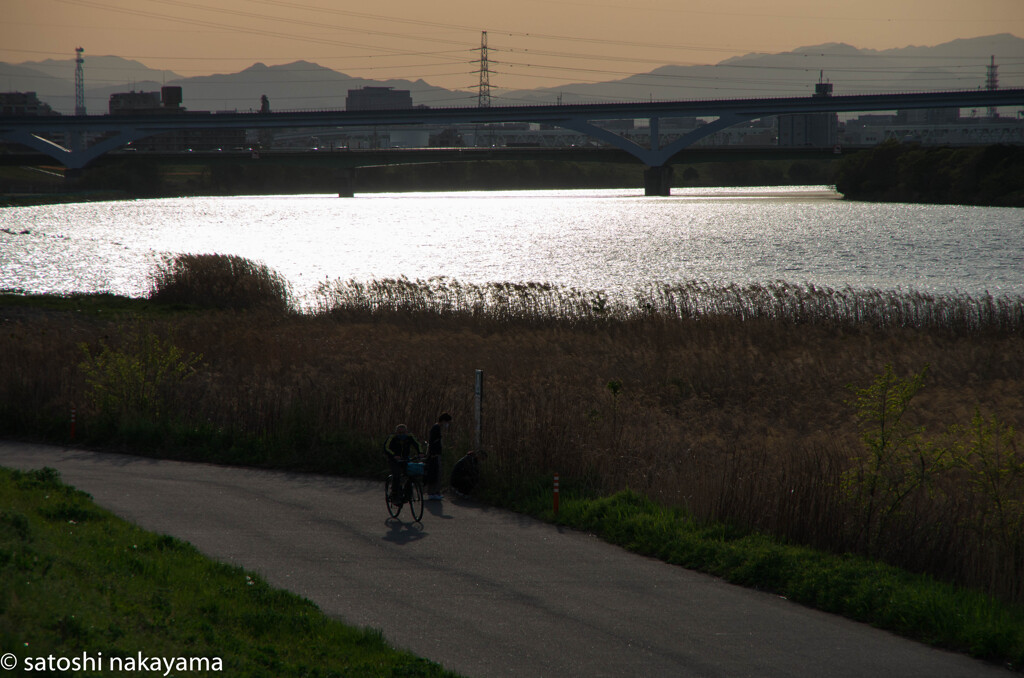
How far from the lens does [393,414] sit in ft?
64.0

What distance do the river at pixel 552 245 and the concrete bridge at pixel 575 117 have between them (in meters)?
10.1

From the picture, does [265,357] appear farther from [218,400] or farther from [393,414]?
[393,414]

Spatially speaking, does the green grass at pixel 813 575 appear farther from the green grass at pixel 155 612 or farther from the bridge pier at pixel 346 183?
the bridge pier at pixel 346 183

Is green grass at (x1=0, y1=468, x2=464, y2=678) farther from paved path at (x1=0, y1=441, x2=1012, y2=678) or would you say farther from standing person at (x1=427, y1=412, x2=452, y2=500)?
standing person at (x1=427, y1=412, x2=452, y2=500)

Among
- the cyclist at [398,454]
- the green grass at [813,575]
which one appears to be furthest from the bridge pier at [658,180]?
the cyclist at [398,454]

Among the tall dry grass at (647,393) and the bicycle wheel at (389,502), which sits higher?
the tall dry grass at (647,393)

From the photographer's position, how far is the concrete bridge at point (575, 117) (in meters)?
138

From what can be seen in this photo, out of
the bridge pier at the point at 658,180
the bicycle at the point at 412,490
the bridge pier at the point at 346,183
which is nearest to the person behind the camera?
the bicycle at the point at 412,490

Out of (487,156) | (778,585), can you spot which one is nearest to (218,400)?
(778,585)

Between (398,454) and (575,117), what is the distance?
13395cm

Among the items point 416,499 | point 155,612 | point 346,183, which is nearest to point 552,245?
point 416,499

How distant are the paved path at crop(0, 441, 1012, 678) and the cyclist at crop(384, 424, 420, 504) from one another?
608 mm

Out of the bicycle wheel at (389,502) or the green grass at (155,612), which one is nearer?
the green grass at (155,612)

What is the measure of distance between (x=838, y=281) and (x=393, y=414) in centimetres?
4664
